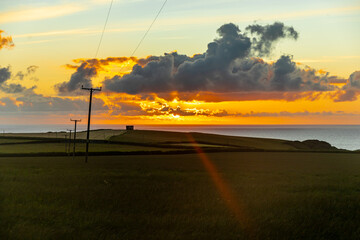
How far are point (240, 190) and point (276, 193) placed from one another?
2814mm

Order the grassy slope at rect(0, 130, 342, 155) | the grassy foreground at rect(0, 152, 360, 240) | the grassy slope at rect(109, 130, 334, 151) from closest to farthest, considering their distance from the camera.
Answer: the grassy foreground at rect(0, 152, 360, 240) < the grassy slope at rect(0, 130, 342, 155) < the grassy slope at rect(109, 130, 334, 151)

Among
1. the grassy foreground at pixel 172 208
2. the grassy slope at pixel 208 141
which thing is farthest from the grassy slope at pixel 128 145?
the grassy foreground at pixel 172 208

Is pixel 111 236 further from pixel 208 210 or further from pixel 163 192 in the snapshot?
pixel 163 192

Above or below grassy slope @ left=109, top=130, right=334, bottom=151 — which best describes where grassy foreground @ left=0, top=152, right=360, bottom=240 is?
below

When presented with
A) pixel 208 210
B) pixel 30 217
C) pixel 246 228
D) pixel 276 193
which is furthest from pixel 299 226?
pixel 30 217

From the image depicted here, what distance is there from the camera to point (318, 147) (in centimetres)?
14325

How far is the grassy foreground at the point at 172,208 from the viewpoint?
18.7 meters

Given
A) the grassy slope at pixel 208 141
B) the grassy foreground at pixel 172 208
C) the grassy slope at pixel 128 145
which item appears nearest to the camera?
the grassy foreground at pixel 172 208

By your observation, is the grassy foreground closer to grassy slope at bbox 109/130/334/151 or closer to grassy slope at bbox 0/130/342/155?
grassy slope at bbox 0/130/342/155

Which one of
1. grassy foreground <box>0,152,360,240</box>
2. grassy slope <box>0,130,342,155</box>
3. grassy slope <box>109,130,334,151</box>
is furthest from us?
grassy slope <box>109,130,334,151</box>

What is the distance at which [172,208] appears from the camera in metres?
23.7

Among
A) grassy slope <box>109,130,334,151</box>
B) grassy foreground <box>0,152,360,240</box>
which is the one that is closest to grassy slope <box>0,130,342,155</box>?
grassy slope <box>109,130,334,151</box>

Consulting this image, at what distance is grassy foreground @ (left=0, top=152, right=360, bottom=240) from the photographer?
61.3ft

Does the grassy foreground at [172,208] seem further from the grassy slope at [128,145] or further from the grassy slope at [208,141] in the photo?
the grassy slope at [208,141]
